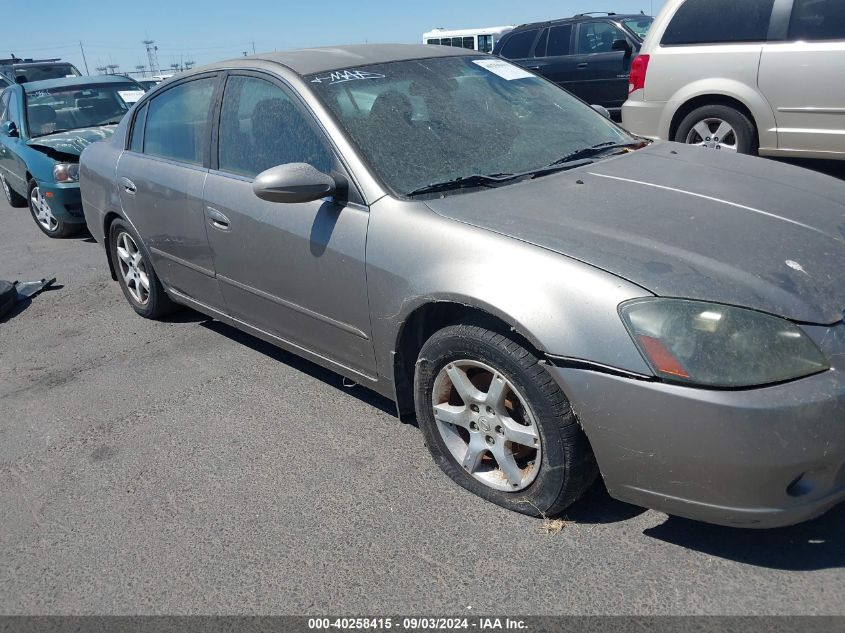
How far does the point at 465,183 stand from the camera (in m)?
3.10

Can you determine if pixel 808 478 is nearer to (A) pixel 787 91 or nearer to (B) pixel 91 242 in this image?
(A) pixel 787 91

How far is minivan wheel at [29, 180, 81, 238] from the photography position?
760cm

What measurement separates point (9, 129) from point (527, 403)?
777 centimetres

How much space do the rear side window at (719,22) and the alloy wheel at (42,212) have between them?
6295 millimetres

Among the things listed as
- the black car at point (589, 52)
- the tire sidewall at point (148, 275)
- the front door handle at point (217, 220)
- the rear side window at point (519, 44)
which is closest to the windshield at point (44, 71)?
the rear side window at point (519, 44)

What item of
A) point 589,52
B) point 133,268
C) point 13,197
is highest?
point 589,52

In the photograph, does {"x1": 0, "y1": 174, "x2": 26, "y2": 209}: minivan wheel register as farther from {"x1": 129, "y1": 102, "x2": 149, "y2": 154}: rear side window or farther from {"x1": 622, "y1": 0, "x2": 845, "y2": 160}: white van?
{"x1": 622, "y1": 0, "x2": 845, "y2": 160}: white van

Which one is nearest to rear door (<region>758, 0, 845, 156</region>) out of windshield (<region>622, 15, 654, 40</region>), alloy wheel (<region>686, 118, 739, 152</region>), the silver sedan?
alloy wheel (<region>686, 118, 739, 152</region>)

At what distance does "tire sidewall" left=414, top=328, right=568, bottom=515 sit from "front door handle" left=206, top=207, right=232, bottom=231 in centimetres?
137

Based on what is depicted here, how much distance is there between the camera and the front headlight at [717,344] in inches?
85.5

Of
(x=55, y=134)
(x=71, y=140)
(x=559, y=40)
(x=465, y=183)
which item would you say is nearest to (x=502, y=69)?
(x=465, y=183)

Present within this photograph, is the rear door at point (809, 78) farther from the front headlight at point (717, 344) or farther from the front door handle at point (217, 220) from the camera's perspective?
the front door handle at point (217, 220)

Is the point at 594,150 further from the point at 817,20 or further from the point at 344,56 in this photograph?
the point at 817,20

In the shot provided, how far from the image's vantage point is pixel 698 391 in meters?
2.17
